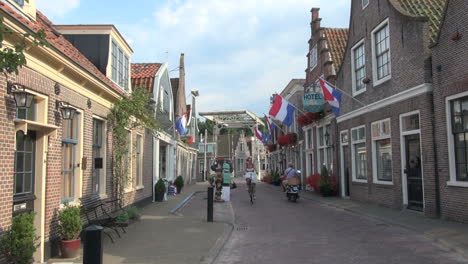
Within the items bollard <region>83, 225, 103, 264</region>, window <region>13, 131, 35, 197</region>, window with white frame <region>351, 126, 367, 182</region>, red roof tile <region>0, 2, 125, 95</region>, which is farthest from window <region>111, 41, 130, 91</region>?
bollard <region>83, 225, 103, 264</region>

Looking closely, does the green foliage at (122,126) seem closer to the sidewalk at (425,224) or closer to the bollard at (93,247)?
the sidewalk at (425,224)

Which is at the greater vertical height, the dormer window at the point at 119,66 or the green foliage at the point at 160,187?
the dormer window at the point at 119,66

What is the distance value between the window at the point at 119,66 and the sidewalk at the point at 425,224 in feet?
29.5

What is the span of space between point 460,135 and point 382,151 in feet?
15.6

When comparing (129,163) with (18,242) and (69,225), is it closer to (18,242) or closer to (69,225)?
(69,225)

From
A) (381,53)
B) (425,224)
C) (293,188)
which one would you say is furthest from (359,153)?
(425,224)

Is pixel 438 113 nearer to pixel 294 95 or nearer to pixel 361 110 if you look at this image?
pixel 361 110

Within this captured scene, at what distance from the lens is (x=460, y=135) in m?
10.7

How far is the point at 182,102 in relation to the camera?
34500 mm

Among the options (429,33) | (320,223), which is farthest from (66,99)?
(429,33)

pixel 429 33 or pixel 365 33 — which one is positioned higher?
pixel 365 33

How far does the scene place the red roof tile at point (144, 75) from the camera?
19670 millimetres

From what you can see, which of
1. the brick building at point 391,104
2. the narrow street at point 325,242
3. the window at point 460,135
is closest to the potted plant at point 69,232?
the narrow street at point 325,242

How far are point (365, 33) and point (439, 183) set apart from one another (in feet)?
23.6
